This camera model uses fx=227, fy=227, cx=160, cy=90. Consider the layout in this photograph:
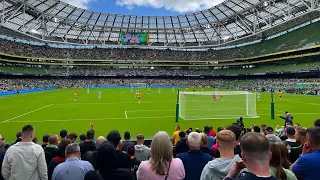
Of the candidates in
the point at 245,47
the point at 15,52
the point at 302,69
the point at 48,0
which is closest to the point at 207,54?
the point at 245,47

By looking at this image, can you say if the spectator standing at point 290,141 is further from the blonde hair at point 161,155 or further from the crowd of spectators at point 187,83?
the crowd of spectators at point 187,83

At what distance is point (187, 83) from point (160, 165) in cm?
8940

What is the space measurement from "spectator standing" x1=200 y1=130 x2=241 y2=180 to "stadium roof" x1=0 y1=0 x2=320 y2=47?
5726 centimetres

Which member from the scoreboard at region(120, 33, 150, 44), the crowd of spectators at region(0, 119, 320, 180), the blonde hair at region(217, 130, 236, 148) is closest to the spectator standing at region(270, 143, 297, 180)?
the crowd of spectators at region(0, 119, 320, 180)

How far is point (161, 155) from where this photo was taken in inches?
137

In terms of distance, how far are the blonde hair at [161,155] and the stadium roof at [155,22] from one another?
189 feet

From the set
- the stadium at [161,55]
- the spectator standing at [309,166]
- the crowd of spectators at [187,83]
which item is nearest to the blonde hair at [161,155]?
the spectator standing at [309,166]

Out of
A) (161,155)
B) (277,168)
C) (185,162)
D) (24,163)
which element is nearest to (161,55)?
(24,163)

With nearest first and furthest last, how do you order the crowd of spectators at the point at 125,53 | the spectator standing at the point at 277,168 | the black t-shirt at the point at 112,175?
1. the spectator standing at the point at 277,168
2. the black t-shirt at the point at 112,175
3. the crowd of spectators at the point at 125,53

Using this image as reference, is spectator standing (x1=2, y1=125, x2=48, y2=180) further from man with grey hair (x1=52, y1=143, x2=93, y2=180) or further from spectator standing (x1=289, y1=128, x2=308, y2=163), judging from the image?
spectator standing (x1=289, y1=128, x2=308, y2=163)

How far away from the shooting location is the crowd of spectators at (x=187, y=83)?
53094 mm

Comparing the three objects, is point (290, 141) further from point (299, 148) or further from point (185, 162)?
point (185, 162)

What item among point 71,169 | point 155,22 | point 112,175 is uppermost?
point 155,22

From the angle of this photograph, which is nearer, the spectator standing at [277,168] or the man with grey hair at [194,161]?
the spectator standing at [277,168]
